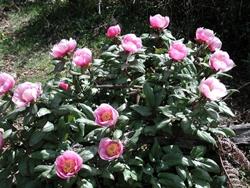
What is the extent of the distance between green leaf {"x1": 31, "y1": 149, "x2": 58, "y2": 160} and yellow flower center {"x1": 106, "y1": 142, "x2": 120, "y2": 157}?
33 cm

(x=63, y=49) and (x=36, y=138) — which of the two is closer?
(x=36, y=138)

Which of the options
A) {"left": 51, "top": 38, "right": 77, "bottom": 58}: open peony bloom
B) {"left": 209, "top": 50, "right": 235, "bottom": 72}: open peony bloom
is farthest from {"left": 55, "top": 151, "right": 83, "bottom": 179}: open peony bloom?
{"left": 209, "top": 50, "right": 235, "bottom": 72}: open peony bloom

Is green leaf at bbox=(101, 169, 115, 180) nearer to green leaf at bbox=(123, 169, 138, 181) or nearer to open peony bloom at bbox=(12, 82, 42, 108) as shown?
green leaf at bbox=(123, 169, 138, 181)

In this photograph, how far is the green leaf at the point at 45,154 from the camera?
2949 mm

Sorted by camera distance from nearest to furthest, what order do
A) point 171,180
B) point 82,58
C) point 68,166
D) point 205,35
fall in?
point 68,166 → point 171,180 → point 82,58 → point 205,35

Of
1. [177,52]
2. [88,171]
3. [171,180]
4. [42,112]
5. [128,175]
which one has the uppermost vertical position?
[177,52]

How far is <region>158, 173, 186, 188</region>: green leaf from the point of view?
3053mm

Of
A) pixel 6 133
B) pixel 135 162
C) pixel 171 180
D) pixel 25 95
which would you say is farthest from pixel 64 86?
pixel 171 180

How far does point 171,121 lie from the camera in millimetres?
3152

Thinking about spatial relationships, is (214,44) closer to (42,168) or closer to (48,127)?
(48,127)

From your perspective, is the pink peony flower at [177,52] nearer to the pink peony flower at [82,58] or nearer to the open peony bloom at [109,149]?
the pink peony flower at [82,58]

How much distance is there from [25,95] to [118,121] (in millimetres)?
566

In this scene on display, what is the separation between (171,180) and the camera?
3068 mm

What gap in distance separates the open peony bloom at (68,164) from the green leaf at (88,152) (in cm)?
13
